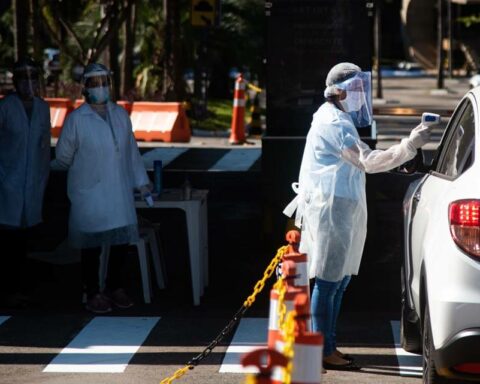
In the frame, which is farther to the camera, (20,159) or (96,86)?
(20,159)

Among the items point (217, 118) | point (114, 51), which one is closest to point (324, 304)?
point (217, 118)

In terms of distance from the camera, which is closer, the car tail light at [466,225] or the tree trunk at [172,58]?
the car tail light at [466,225]

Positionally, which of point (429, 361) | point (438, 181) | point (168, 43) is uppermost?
point (168, 43)

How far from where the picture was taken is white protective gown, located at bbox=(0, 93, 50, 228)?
1036 centimetres

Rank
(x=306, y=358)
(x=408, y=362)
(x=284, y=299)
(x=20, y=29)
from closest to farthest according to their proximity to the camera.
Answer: (x=306, y=358) → (x=284, y=299) → (x=408, y=362) → (x=20, y=29)

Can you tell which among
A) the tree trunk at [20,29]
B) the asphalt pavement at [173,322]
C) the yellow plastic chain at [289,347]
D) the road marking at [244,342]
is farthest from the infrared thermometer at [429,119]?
the tree trunk at [20,29]

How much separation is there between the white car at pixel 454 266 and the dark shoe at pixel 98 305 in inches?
129

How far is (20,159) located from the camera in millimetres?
10438

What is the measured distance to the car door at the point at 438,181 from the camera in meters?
7.03

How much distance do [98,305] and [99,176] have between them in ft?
3.12

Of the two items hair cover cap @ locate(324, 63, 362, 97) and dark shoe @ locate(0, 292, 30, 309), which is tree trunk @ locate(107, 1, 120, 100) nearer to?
dark shoe @ locate(0, 292, 30, 309)

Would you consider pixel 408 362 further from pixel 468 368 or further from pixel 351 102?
pixel 468 368

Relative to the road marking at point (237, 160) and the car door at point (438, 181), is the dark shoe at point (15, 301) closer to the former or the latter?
the car door at point (438, 181)

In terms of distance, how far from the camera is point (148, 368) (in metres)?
8.31
